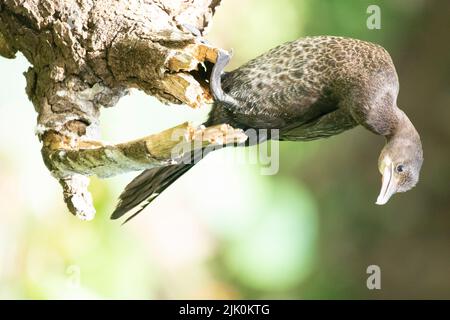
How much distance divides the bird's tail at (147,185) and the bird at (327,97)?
0.16 m

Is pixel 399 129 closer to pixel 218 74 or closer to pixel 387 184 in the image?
pixel 387 184

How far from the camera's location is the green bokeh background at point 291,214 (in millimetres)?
2602

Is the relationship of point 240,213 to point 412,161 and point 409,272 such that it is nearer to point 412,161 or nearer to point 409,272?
point 409,272

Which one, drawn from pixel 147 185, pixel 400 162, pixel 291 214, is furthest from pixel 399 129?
pixel 291 214

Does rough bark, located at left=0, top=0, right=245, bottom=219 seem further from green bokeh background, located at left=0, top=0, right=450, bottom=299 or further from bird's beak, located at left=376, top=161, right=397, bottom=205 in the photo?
green bokeh background, located at left=0, top=0, right=450, bottom=299

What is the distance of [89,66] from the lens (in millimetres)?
1518

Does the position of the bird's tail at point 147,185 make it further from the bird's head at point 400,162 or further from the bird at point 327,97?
the bird's head at point 400,162

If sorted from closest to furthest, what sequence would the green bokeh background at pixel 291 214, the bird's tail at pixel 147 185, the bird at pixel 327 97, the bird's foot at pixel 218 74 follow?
the bird's foot at pixel 218 74
the bird at pixel 327 97
the bird's tail at pixel 147 185
the green bokeh background at pixel 291 214

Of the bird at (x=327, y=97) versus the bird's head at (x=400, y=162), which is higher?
the bird at (x=327, y=97)

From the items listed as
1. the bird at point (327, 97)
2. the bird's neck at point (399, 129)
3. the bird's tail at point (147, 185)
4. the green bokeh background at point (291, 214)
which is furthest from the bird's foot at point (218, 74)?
the green bokeh background at point (291, 214)

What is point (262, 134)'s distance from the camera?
1.62 metres

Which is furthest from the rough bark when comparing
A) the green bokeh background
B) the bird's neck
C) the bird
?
the green bokeh background

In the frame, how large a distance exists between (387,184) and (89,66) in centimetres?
74
